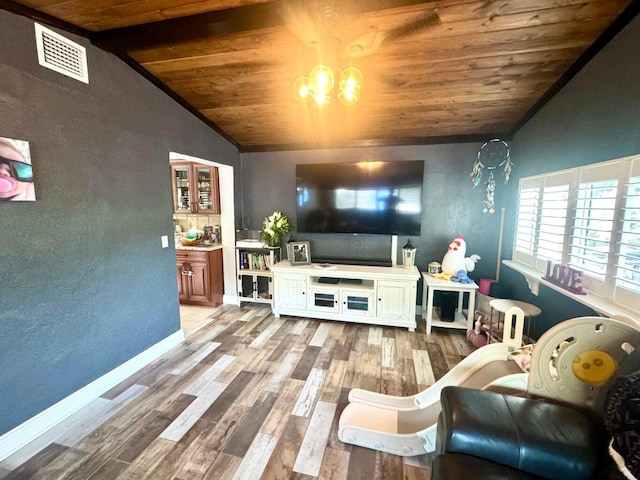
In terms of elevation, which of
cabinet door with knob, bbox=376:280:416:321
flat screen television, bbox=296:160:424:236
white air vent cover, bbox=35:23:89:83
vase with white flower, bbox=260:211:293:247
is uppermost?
white air vent cover, bbox=35:23:89:83

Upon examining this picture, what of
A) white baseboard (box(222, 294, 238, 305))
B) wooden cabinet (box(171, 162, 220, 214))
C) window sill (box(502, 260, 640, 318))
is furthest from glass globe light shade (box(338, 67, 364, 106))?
white baseboard (box(222, 294, 238, 305))

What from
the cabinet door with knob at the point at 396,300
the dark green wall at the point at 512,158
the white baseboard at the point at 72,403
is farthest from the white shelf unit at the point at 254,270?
the cabinet door with knob at the point at 396,300

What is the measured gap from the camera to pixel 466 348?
288 cm

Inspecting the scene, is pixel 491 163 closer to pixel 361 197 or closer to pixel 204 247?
pixel 361 197

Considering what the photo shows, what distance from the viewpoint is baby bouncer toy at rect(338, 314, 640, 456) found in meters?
1.25

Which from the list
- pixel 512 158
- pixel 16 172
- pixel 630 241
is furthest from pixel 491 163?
pixel 16 172

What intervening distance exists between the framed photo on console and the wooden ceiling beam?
226 centimetres

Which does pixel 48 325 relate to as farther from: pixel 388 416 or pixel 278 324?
pixel 388 416

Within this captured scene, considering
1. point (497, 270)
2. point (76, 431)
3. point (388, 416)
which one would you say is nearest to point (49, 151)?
point (76, 431)

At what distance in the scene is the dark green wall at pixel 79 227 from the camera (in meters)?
1.67

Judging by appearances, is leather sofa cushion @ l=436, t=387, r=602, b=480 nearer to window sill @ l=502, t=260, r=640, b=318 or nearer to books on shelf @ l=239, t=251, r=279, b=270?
window sill @ l=502, t=260, r=640, b=318

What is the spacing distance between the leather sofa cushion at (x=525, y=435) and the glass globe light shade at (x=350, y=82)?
1.63 meters

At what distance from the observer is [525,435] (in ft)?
3.66

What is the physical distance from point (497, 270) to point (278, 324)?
275 centimetres
